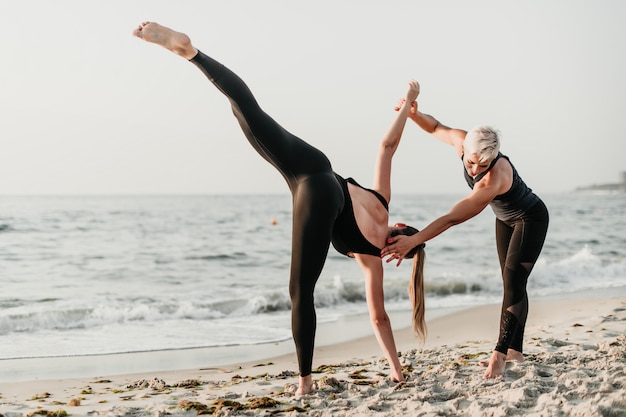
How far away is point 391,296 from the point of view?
417 inches

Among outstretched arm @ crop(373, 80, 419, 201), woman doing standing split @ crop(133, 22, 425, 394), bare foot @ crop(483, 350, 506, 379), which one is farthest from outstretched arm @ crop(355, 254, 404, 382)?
bare foot @ crop(483, 350, 506, 379)

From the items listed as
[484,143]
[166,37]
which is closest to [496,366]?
A: [484,143]

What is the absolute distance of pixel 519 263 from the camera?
13.9 ft

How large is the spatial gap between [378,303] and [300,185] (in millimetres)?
952

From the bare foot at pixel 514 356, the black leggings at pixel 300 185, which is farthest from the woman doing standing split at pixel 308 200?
the bare foot at pixel 514 356

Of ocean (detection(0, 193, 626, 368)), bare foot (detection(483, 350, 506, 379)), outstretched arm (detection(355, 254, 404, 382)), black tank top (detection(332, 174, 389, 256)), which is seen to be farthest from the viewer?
ocean (detection(0, 193, 626, 368))

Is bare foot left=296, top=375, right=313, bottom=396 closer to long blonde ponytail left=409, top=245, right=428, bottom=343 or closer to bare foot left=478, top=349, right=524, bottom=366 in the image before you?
long blonde ponytail left=409, top=245, right=428, bottom=343

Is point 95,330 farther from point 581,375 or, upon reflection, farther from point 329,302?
point 581,375

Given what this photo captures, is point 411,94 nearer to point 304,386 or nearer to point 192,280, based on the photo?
point 304,386

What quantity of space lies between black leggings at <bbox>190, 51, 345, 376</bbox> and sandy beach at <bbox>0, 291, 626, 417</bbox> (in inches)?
17.6

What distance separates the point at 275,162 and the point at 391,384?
157 centimetres

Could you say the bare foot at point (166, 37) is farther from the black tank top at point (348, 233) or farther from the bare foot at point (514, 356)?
the bare foot at point (514, 356)

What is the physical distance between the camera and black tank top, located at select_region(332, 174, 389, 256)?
3.80m

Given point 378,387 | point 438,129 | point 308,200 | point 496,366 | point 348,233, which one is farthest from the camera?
point 438,129
